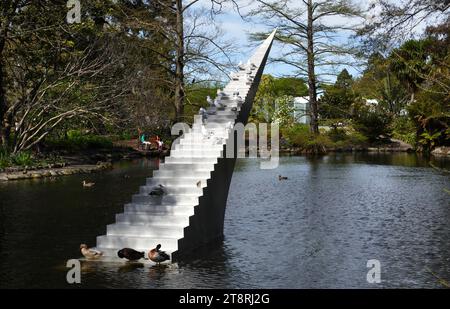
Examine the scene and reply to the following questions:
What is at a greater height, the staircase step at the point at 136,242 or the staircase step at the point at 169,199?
the staircase step at the point at 169,199

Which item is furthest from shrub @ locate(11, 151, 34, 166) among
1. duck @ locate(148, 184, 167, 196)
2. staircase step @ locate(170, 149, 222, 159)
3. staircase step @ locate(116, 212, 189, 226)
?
staircase step @ locate(116, 212, 189, 226)

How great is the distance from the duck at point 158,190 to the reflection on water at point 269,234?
1.49m

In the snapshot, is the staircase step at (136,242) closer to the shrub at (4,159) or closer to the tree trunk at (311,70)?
the shrub at (4,159)

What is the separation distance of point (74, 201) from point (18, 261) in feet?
26.0

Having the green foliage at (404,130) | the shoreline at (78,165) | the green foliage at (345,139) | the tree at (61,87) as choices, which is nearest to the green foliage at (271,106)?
the green foliage at (345,139)

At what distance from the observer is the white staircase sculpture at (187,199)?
36.8ft

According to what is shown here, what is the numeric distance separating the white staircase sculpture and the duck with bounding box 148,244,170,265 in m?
0.35

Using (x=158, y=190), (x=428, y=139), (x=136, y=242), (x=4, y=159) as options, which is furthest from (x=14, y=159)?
(x=428, y=139)

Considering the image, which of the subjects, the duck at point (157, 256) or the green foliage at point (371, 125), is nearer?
the duck at point (157, 256)

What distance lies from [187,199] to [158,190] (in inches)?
25.5

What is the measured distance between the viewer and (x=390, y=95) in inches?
2660
